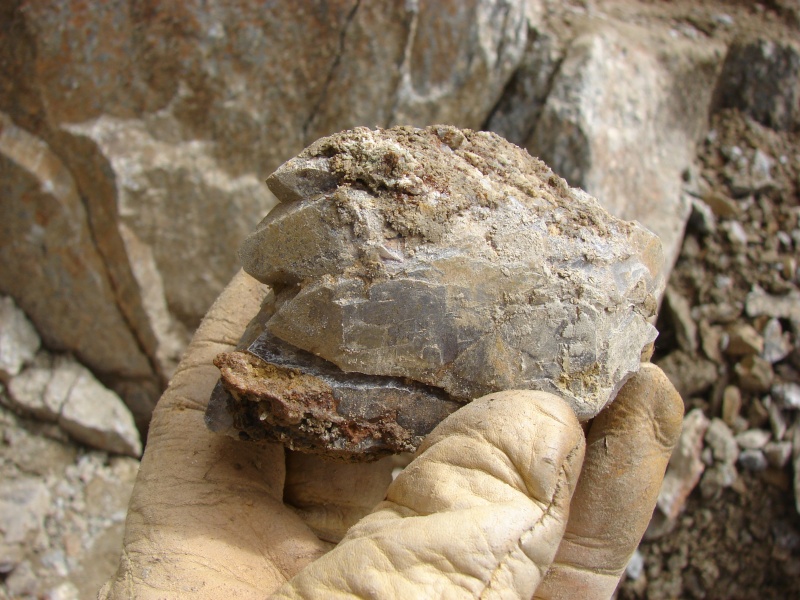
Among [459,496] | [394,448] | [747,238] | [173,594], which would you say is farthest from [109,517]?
[747,238]

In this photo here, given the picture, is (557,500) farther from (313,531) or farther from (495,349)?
(313,531)

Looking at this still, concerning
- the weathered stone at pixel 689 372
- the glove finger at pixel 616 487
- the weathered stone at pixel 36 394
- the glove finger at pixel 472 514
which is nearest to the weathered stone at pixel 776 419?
the weathered stone at pixel 689 372

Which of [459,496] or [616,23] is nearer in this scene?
[459,496]

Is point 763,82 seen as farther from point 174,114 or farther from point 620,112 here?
point 174,114

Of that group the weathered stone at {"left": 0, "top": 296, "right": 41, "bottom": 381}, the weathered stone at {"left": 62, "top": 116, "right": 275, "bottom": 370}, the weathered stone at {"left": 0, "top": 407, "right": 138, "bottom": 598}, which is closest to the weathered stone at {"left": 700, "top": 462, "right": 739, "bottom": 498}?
the weathered stone at {"left": 62, "top": 116, "right": 275, "bottom": 370}

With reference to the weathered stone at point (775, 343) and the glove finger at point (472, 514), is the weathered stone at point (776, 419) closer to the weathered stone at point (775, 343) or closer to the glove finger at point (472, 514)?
the weathered stone at point (775, 343)

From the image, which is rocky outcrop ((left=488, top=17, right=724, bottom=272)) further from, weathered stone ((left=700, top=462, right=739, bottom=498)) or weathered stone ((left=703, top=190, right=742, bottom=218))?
weathered stone ((left=700, top=462, right=739, bottom=498))

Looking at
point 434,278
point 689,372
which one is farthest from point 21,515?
point 689,372

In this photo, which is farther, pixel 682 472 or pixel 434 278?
pixel 682 472
